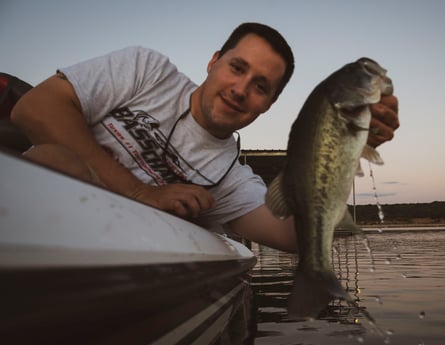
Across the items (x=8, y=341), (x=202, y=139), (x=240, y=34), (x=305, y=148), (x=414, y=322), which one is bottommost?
(x=414, y=322)

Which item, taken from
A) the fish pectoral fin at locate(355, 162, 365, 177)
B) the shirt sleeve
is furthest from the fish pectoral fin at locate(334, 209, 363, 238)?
the shirt sleeve

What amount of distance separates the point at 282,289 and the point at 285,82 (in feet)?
11.7

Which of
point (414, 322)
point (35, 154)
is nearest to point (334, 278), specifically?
point (35, 154)

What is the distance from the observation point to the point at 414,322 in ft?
14.0

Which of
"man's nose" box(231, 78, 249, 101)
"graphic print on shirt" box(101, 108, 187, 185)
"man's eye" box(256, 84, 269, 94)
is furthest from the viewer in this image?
"man's eye" box(256, 84, 269, 94)

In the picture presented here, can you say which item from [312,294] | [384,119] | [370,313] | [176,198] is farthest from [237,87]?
[370,313]

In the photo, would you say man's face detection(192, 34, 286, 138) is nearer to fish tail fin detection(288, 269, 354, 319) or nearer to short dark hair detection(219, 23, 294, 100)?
short dark hair detection(219, 23, 294, 100)

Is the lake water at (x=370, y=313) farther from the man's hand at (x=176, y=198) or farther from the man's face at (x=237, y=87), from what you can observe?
the man's face at (x=237, y=87)

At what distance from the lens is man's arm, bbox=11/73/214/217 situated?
8.73 feet

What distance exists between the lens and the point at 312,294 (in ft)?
5.39

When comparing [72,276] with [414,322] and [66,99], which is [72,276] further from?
[414,322]

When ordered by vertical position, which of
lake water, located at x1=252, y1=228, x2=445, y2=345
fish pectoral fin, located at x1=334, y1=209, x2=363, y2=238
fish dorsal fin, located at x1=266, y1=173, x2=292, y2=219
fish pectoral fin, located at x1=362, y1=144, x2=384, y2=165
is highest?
fish pectoral fin, located at x1=362, y1=144, x2=384, y2=165

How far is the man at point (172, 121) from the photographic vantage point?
2.76 metres

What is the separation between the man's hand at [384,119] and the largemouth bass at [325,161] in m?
0.13
